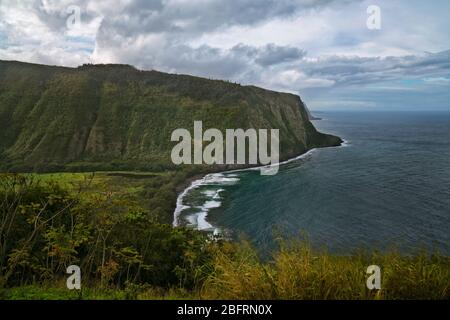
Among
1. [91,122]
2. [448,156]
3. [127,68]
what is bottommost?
[448,156]

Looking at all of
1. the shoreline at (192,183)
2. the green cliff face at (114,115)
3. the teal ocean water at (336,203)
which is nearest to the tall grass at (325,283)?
the teal ocean water at (336,203)

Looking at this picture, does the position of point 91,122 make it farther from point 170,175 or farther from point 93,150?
point 170,175

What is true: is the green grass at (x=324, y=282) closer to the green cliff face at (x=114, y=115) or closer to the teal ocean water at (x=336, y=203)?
the teal ocean water at (x=336, y=203)

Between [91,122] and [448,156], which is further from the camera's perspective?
[91,122]

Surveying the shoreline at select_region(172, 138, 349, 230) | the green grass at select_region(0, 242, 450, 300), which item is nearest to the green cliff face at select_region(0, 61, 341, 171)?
the shoreline at select_region(172, 138, 349, 230)
